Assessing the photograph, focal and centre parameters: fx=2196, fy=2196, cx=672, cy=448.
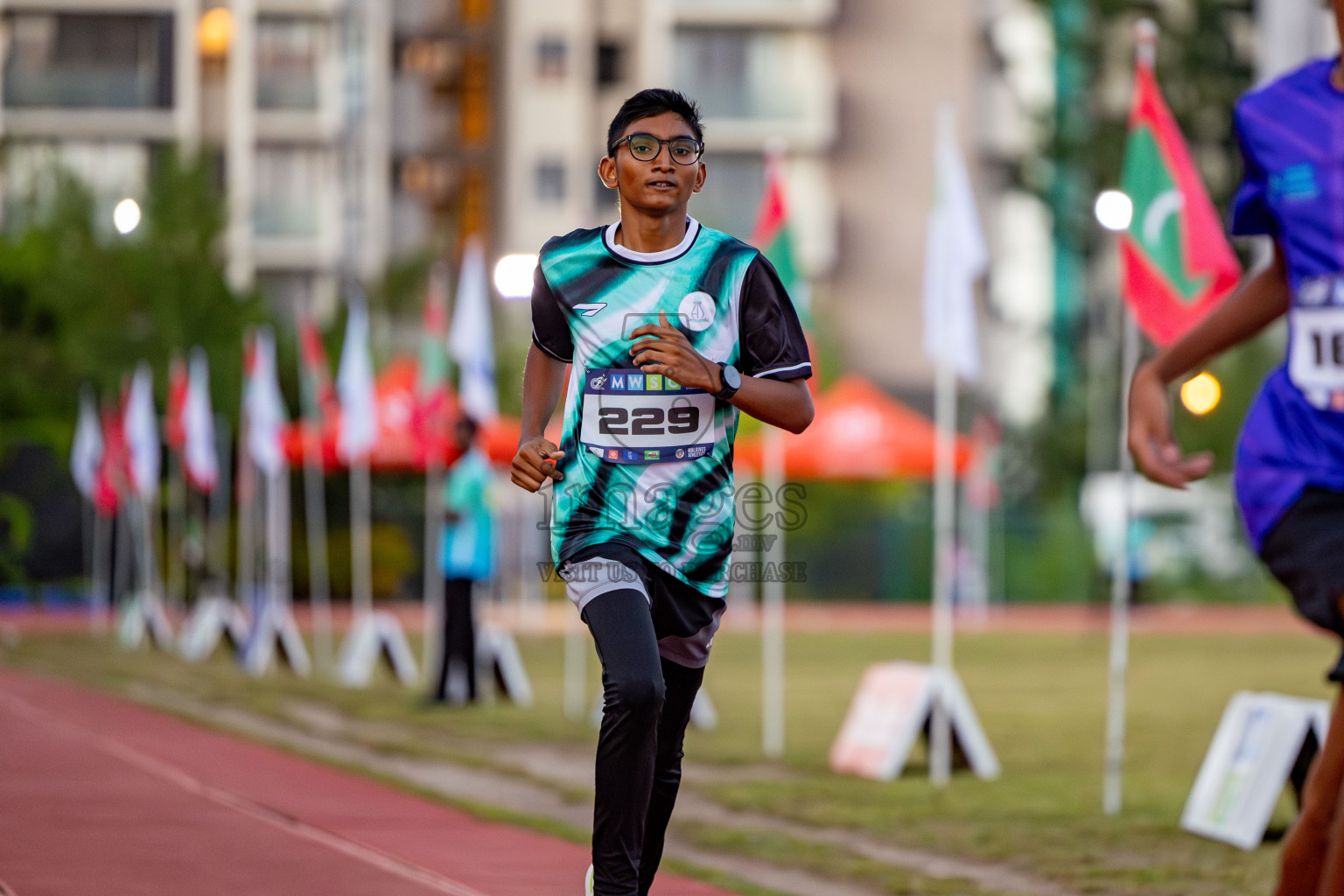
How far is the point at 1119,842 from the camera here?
30.0 feet

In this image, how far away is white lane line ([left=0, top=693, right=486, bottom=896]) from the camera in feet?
23.8

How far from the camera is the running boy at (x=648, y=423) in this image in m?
5.26

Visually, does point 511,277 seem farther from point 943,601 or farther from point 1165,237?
point 1165,237

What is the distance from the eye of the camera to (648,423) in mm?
5406

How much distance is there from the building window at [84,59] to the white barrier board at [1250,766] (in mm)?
49331

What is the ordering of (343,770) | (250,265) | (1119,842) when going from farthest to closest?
(250,265)
(343,770)
(1119,842)

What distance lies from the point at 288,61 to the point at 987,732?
46662 mm

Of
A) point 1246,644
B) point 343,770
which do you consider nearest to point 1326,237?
point 343,770

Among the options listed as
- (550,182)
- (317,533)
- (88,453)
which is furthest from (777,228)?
(550,182)

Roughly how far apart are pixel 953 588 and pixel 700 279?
36.9 m

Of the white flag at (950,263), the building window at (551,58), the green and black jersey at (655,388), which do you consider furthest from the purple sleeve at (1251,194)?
the building window at (551,58)

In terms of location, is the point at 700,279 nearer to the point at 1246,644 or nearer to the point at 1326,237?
the point at 1326,237

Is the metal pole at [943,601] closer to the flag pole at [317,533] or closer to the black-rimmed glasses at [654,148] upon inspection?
the black-rimmed glasses at [654,148]

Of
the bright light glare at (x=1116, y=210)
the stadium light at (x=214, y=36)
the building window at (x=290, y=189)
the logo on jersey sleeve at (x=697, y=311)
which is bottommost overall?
the logo on jersey sleeve at (x=697, y=311)
